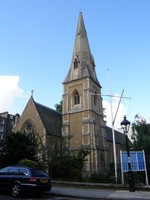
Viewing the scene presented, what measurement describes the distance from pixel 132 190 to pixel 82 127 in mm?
24914

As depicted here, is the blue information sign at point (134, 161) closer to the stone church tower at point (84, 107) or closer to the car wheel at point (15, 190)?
the car wheel at point (15, 190)

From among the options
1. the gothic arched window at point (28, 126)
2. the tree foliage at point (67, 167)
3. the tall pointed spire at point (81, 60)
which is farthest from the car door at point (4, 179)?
the tall pointed spire at point (81, 60)

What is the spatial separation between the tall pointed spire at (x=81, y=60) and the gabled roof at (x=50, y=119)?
656cm

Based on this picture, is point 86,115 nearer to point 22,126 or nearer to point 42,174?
point 22,126

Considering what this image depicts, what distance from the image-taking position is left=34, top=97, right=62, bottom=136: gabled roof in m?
38.5

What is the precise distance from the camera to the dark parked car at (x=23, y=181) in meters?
12.7

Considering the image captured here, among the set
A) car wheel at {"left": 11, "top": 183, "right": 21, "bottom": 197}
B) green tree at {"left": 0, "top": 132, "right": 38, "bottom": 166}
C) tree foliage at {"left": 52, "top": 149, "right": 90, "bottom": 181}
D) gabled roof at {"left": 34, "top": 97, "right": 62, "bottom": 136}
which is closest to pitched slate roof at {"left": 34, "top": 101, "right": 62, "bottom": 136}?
gabled roof at {"left": 34, "top": 97, "right": 62, "bottom": 136}

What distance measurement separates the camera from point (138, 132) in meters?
28.4

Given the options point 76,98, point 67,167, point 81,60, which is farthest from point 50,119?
point 67,167

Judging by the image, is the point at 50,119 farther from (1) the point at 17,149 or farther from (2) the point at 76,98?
(1) the point at 17,149

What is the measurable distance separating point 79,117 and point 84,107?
1849 millimetres

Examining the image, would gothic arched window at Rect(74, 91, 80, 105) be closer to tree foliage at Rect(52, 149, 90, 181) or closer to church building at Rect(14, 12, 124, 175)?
church building at Rect(14, 12, 124, 175)

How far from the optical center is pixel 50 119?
136 feet

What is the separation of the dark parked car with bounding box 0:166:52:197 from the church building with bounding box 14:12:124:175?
21.5 metres
